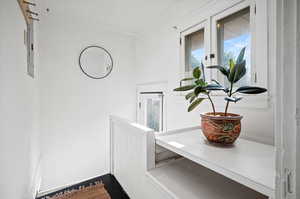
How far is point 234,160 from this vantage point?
0.65 m

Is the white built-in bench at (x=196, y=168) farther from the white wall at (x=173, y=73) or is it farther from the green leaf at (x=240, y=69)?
the green leaf at (x=240, y=69)

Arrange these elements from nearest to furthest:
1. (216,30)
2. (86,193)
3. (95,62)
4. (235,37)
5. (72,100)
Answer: (235,37) → (216,30) → (86,193) → (72,100) → (95,62)

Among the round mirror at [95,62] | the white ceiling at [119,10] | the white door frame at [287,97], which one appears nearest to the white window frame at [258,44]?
the white ceiling at [119,10]

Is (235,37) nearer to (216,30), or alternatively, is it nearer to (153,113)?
(216,30)

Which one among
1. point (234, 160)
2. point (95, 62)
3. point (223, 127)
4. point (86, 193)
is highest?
point (95, 62)

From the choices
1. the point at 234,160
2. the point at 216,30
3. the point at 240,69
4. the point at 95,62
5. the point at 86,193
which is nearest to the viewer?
the point at 234,160

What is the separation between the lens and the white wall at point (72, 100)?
198cm

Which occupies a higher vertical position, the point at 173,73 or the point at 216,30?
the point at 216,30

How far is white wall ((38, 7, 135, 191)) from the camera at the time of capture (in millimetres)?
1977

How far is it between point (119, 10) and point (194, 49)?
1.14 metres

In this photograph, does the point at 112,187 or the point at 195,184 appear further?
the point at 112,187

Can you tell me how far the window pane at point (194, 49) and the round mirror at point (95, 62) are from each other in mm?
1407

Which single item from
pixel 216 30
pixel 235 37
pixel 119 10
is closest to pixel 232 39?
pixel 235 37

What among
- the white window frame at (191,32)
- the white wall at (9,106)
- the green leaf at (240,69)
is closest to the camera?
the white wall at (9,106)
